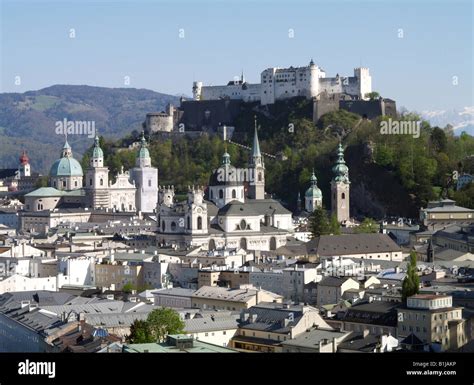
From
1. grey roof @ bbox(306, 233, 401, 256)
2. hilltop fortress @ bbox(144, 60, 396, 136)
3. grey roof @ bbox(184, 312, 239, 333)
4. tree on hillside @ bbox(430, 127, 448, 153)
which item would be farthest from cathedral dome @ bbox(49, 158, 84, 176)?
grey roof @ bbox(184, 312, 239, 333)

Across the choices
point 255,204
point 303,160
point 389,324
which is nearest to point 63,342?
point 389,324

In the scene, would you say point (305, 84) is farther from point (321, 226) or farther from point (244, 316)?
point (244, 316)

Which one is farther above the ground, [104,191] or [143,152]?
[143,152]

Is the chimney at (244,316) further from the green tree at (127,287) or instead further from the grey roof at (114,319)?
the green tree at (127,287)

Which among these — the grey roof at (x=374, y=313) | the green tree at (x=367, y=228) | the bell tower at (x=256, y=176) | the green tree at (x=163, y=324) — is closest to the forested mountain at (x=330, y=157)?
the bell tower at (x=256, y=176)

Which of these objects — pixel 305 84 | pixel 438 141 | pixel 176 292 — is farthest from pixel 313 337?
pixel 305 84

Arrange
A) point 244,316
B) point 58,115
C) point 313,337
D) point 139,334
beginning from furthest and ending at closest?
point 58,115 → point 244,316 → point 313,337 → point 139,334
